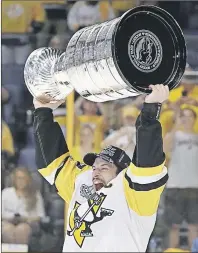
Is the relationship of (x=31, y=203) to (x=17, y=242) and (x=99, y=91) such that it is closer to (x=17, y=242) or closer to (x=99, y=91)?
(x=17, y=242)

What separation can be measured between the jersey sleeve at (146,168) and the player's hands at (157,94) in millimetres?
13

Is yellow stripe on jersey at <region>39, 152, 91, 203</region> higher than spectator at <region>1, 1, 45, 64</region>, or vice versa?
spectator at <region>1, 1, 45, 64</region>

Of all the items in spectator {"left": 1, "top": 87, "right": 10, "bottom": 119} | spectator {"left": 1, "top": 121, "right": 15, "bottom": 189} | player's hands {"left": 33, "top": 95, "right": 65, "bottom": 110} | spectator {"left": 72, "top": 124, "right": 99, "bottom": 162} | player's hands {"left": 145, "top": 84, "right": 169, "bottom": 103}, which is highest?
player's hands {"left": 145, "top": 84, "right": 169, "bottom": 103}

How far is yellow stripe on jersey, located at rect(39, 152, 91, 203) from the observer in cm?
181

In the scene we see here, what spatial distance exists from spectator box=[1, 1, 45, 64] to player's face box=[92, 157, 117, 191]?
29.3 inches

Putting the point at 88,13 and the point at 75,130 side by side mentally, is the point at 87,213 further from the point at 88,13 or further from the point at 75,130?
the point at 88,13

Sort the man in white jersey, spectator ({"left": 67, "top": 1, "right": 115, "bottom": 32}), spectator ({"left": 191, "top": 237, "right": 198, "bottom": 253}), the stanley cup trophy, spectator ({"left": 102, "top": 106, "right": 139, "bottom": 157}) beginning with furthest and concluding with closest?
spectator ({"left": 191, "top": 237, "right": 198, "bottom": 253}) → spectator ({"left": 67, "top": 1, "right": 115, "bottom": 32}) → spectator ({"left": 102, "top": 106, "right": 139, "bottom": 157}) → the man in white jersey → the stanley cup trophy

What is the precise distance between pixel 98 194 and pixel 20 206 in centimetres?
114

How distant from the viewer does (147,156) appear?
1589 millimetres

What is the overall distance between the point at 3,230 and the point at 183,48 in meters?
1.55

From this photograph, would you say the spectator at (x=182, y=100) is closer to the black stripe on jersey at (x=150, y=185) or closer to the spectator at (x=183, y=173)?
the spectator at (x=183, y=173)

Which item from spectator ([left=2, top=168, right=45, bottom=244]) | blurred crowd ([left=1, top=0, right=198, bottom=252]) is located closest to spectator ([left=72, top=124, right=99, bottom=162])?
blurred crowd ([left=1, top=0, right=198, bottom=252])

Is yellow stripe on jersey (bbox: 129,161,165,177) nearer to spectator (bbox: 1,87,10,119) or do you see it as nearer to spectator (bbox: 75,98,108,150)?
spectator (bbox: 75,98,108,150)

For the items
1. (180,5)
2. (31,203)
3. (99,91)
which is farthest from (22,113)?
(99,91)
